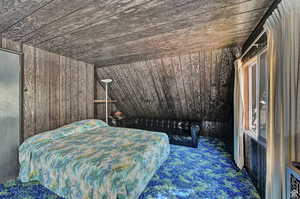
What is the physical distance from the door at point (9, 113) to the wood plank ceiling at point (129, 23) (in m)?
0.41

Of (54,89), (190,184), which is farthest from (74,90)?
(190,184)

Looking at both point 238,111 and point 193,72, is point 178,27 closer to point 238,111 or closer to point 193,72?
point 193,72

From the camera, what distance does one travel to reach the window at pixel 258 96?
1.68m

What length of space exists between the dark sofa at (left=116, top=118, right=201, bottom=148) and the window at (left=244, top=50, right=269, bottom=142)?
4.03 feet

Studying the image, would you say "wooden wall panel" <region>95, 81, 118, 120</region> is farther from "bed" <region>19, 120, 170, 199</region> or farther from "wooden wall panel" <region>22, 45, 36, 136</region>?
"bed" <region>19, 120, 170, 199</region>

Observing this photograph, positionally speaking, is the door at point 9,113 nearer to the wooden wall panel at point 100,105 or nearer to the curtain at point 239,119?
the wooden wall panel at point 100,105

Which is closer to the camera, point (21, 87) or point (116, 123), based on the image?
point (21, 87)

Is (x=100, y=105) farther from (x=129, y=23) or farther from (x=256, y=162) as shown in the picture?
(x=256, y=162)

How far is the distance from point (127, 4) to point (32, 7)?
3.03 ft

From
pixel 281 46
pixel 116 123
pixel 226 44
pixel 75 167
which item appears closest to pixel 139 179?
pixel 75 167

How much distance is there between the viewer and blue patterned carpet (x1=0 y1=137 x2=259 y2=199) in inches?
60.0

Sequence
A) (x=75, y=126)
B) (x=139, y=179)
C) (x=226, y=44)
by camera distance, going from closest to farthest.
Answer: (x=139, y=179)
(x=226, y=44)
(x=75, y=126)

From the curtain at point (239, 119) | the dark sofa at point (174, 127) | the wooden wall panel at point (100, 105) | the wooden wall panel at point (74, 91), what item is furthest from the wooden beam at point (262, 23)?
the wooden wall panel at point (100, 105)

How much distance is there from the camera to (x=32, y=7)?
1.14 meters
